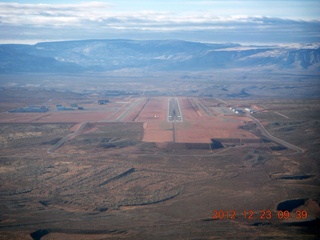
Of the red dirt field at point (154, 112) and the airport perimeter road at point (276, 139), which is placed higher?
the red dirt field at point (154, 112)

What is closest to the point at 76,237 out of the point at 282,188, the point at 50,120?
the point at 282,188

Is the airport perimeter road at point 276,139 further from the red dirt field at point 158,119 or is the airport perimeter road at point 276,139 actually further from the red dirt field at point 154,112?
the red dirt field at point 154,112

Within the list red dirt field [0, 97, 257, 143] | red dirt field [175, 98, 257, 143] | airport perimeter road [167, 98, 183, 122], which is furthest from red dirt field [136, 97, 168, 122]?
red dirt field [175, 98, 257, 143]

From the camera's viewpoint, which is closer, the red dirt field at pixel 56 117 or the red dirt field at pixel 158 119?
the red dirt field at pixel 158 119

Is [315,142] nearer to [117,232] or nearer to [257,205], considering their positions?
[257,205]
